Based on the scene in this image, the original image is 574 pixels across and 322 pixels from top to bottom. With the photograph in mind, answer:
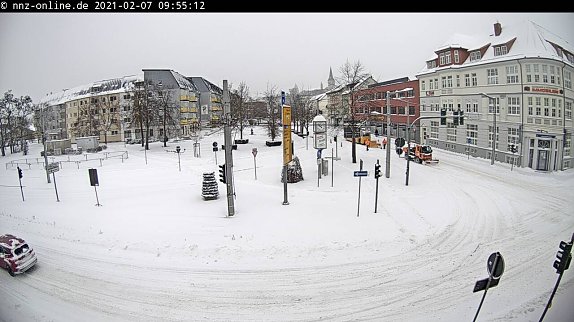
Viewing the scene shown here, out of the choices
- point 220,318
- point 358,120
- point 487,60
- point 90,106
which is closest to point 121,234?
point 220,318

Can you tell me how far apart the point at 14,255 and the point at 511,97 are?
1042 cm

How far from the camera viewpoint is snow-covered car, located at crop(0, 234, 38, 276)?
468 centimetres

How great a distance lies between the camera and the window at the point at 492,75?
7588mm

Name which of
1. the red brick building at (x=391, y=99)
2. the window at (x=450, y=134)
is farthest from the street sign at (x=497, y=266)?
the red brick building at (x=391, y=99)

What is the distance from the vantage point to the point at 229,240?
6.55m

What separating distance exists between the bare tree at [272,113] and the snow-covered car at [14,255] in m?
22.4

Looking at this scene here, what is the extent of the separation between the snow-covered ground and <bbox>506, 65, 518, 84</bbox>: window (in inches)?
94.7

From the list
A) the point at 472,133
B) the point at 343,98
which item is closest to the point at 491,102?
the point at 472,133

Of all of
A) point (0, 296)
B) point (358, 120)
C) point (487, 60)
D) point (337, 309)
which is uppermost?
point (487, 60)

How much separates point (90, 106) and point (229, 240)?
73.0 ft

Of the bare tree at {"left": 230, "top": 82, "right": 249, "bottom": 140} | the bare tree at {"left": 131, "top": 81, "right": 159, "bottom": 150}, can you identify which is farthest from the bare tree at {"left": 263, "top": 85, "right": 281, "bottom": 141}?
the bare tree at {"left": 131, "top": 81, "right": 159, "bottom": 150}

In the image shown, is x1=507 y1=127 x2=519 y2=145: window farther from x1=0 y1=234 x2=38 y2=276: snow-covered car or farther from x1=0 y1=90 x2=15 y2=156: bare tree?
x1=0 y1=234 x2=38 y2=276: snow-covered car
